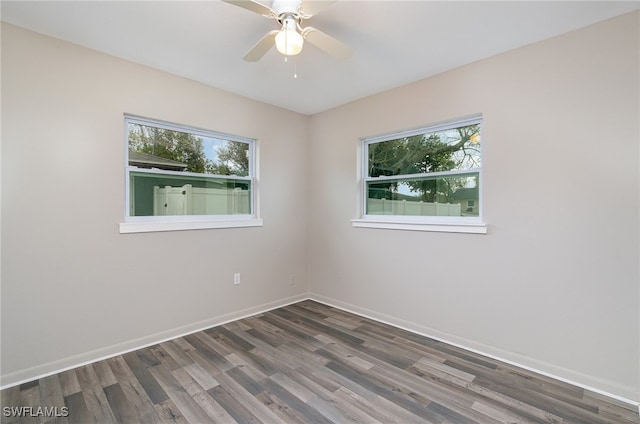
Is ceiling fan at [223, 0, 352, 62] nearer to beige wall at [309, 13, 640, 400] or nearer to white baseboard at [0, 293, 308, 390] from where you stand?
beige wall at [309, 13, 640, 400]

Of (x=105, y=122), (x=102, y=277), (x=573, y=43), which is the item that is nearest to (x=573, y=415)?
(x=573, y=43)

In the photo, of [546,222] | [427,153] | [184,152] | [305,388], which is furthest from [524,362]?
[184,152]

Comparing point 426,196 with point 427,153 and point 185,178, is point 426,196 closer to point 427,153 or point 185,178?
point 427,153

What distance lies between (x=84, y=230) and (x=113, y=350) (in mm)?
1050

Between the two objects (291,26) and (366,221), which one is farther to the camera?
(366,221)

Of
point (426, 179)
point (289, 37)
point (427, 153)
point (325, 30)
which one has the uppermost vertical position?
point (325, 30)

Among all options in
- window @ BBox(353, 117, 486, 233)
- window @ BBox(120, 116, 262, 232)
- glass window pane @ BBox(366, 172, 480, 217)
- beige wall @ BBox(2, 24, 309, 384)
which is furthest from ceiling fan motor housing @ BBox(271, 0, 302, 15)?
Answer: glass window pane @ BBox(366, 172, 480, 217)

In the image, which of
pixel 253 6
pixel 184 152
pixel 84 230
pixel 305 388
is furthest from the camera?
pixel 184 152

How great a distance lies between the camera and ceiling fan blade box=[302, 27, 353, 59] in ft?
6.09

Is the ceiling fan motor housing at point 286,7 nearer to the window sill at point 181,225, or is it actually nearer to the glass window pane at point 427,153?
the glass window pane at point 427,153

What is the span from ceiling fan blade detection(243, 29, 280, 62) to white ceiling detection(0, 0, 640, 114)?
0.21 meters

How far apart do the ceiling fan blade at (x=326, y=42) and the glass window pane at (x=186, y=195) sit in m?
1.93

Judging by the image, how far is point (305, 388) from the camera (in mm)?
2111
